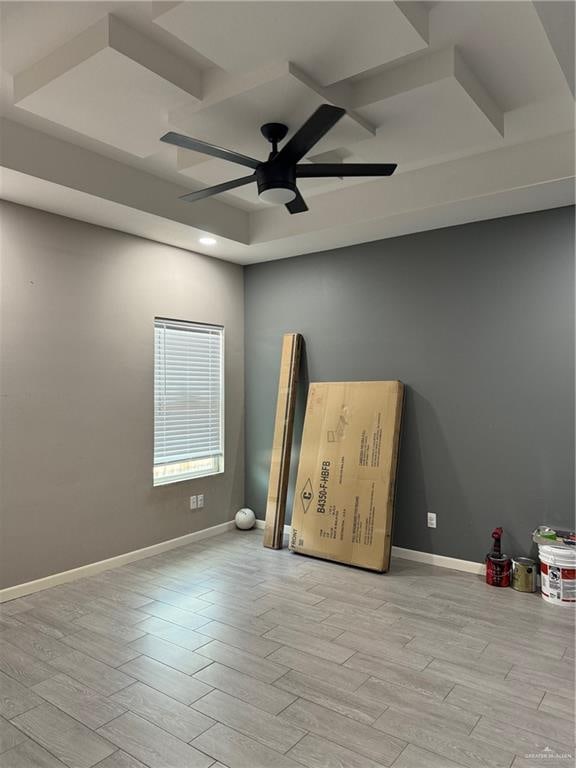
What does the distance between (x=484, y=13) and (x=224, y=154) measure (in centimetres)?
121

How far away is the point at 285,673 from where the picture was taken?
258 cm

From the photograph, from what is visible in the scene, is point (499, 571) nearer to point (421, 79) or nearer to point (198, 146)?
point (421, 79)

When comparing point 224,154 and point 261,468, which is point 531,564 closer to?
point 261,468

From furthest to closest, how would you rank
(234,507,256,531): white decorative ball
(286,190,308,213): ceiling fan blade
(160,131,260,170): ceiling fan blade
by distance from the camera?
(234,507,256,531): white decorative ball
(286,190,308,213): ceiling fan blade
(160,131,260,170): ceiling fan blade

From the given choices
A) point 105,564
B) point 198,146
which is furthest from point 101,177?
point 105,564

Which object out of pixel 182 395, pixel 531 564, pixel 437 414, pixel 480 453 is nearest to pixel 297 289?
pixel 182 395

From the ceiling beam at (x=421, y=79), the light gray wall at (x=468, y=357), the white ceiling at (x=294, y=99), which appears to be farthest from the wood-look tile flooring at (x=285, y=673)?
the ceiling beam at (x=421, y=79)

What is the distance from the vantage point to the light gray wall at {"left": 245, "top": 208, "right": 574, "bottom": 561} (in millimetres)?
3674

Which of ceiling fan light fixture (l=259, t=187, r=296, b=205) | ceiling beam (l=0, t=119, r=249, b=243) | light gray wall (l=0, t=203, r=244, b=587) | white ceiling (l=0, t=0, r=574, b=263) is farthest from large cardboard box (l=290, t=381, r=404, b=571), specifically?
ceiling fan light fixture (l=259, t=187, r=296, b=205)

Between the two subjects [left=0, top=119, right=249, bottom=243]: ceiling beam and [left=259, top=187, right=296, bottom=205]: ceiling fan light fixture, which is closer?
[left=259, top=187, right=296, bottom=205]: ceiling fan light fixture

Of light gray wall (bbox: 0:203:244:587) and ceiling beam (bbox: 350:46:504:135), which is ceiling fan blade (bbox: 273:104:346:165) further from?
light gray wall (bbox: 0:203:244:587)

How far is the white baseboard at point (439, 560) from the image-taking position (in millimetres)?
3945

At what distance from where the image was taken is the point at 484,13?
216cm

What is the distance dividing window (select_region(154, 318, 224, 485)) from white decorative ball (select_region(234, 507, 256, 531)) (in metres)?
0.49
